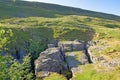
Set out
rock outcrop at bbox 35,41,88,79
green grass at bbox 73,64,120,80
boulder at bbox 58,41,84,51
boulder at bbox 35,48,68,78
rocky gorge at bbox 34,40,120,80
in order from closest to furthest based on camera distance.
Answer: green grass at bbox 73,64,120,80 < rocky gorge at bbox 34,40,120,80 < rock outcrop at bbox 35,41,88,79 < boulder at bbox 35,48,68,78 < boulder at bbox 58,41,84,51

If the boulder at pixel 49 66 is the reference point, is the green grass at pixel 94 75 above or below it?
above

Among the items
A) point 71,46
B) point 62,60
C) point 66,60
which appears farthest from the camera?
point 71,46

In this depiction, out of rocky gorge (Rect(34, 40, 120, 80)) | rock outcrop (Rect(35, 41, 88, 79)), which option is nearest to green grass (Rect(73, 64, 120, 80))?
rocky gorge (Rect(34, 40, 120, 80))

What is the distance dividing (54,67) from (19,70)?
60.3 feet

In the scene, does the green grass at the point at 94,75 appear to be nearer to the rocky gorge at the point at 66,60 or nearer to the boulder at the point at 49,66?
the rocky gorge at the point at 66,60

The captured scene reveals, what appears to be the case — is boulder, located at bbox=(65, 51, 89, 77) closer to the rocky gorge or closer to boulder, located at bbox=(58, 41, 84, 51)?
the rocky gorge

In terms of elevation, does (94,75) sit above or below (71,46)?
above

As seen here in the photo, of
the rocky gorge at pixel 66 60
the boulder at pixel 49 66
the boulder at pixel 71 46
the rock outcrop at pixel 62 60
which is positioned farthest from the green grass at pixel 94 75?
the boulder at pixel 71 46

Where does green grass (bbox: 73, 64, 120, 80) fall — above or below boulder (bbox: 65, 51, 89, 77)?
above

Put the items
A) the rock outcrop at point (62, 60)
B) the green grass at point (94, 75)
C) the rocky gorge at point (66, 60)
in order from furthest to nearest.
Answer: the rock outcrop at point (62, 60) < the rocky gorge at point (66, 60) < the green grass at point (94, 75)

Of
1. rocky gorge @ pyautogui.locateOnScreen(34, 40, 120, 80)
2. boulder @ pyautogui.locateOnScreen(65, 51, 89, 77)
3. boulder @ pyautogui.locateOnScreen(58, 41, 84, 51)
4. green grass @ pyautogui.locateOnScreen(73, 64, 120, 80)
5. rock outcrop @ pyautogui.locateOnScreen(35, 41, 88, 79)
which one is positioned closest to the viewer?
green grass @ pyautogui.locateOnScreen(73, 64, 120, 80)

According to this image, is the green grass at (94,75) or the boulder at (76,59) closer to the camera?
the green grass at (94,75)

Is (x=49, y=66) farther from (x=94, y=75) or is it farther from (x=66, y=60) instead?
(x=94, y=75)

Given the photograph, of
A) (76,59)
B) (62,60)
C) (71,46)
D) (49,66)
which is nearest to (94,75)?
(49,66)
